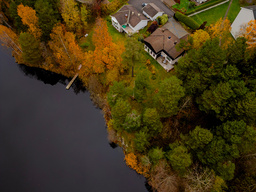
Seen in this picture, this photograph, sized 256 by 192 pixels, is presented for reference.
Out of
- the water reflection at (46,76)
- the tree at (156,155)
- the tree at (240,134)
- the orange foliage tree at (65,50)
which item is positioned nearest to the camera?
the tree at (240,134)

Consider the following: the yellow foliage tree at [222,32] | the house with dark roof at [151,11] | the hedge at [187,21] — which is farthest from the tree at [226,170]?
the house with dark roof at [151,11]

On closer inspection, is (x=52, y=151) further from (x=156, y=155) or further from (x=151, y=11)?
(x=151, y=11)

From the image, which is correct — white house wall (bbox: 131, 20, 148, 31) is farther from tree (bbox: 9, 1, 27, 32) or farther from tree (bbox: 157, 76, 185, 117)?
tree (bbox: 9, 1, 27, 32)

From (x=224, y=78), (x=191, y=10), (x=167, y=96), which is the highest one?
(x=191, y=10)

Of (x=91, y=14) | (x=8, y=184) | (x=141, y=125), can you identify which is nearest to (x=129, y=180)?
(x=141, y=125)

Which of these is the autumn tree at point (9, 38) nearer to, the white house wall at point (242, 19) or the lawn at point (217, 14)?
the lawn at point (217, 14)

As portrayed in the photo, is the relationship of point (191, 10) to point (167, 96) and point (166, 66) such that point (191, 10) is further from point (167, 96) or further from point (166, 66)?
point (167, 96)

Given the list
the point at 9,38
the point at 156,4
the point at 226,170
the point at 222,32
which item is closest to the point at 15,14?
the point at 9,38
